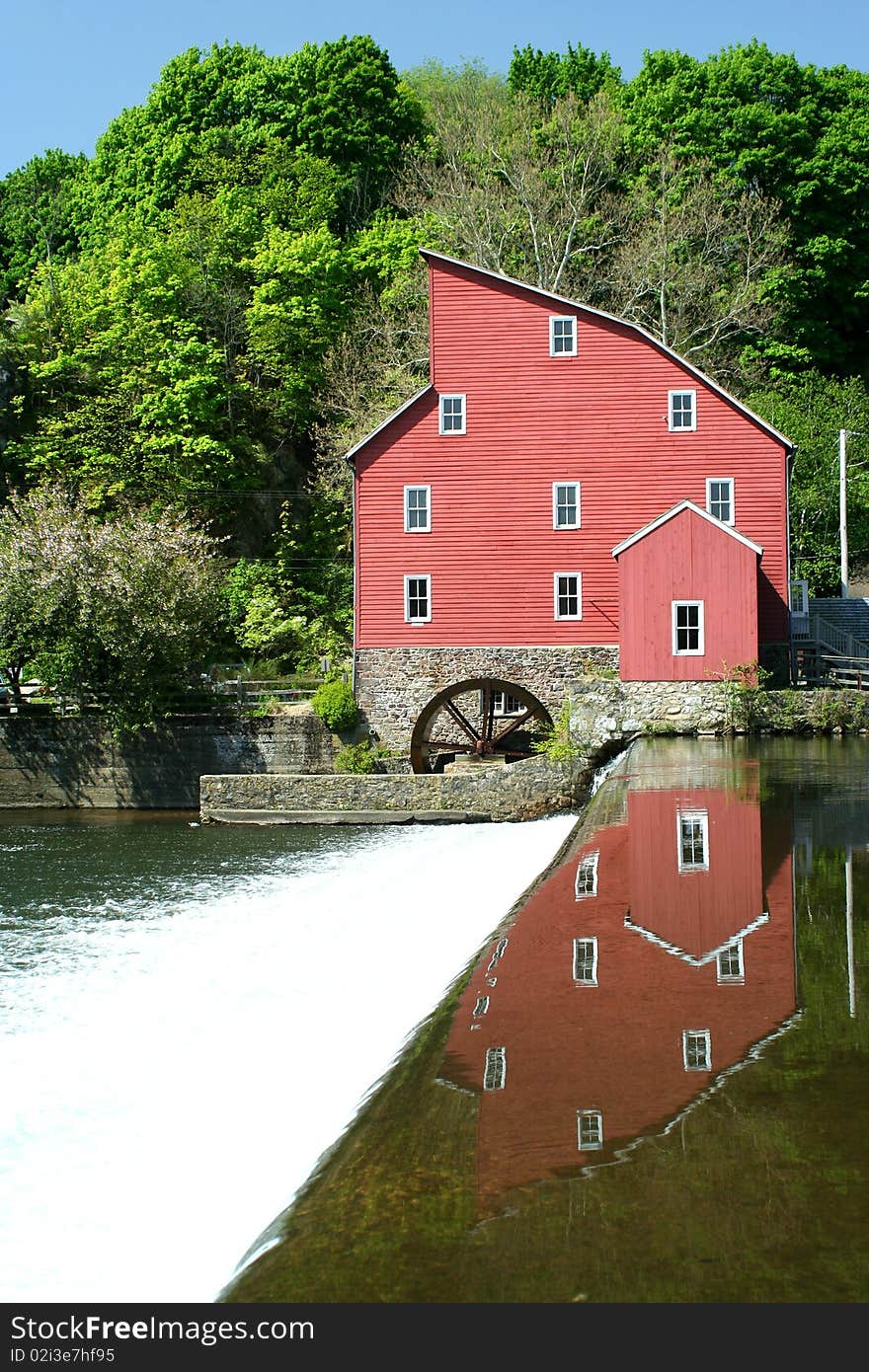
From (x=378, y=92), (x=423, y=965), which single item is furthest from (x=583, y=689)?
(x=378, y=92)

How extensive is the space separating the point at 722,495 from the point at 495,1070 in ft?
85.1

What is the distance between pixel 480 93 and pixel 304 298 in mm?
25049

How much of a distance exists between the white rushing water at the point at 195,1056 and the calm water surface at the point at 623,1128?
703 millimetres

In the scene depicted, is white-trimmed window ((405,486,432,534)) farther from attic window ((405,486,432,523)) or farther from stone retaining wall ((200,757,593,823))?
stone retaining wall ((200,757,593,823))

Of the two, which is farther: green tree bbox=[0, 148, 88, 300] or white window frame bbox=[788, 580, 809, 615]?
green tree bbox=[0, 148, 88, 300]

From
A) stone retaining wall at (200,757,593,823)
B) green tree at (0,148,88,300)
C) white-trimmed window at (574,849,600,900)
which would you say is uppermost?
green tree at (0,148,88,300)

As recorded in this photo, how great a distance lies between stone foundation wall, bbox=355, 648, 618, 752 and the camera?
30141 millimetres

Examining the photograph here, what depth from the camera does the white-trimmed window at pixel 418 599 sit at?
30.8 metres

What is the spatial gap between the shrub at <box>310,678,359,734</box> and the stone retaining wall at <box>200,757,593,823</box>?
424 centimetres

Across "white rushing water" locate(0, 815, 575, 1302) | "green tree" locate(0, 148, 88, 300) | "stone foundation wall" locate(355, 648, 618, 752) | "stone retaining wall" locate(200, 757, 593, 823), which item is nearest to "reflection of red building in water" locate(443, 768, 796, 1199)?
"white rushing water" locate(0, 815, 575, 1302)

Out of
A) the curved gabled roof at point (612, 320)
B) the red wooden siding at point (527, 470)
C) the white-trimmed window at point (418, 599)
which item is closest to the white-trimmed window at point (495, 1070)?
the red wooden siding at point (527, 470)

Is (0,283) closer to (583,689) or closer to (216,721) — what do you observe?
(216,721)

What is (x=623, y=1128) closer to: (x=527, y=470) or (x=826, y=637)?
(x=527, y=470)

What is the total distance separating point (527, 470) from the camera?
30.4 meters
